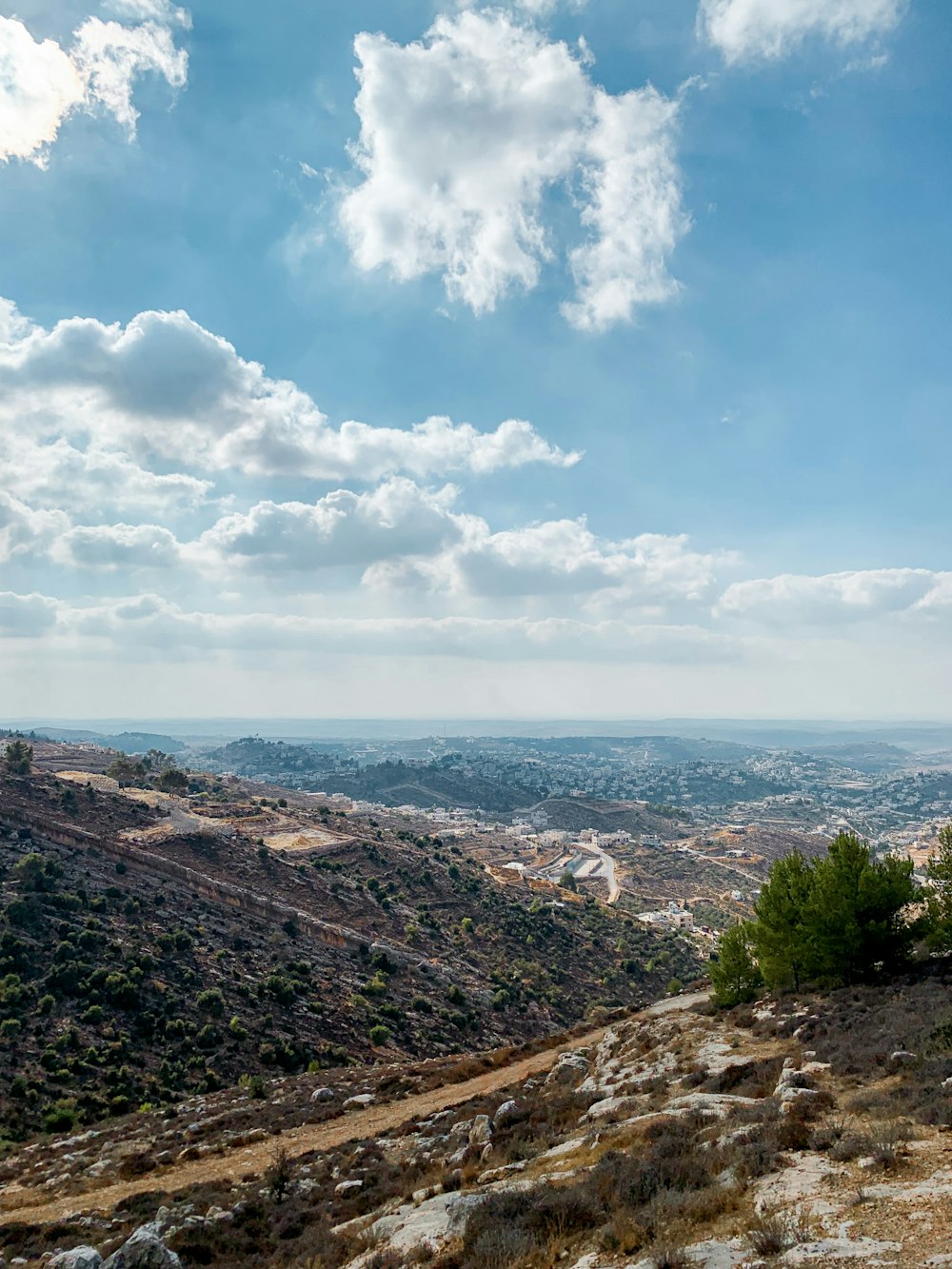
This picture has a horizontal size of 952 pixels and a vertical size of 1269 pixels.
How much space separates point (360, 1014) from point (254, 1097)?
1702 centimetres

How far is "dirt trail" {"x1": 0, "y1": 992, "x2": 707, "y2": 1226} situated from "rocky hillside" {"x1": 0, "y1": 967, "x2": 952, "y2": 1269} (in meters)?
0.12

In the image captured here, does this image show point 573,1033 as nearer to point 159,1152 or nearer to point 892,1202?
point 159,1152

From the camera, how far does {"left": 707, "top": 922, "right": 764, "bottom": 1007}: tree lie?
29.9m

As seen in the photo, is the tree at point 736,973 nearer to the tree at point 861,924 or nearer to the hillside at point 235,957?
the tree at point 861,924

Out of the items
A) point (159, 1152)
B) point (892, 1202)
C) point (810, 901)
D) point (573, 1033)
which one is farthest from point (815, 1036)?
point (159, 1152)

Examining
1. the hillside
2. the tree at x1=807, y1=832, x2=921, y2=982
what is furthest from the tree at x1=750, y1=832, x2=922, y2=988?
the hillside

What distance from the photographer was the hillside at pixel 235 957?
33.3 metres

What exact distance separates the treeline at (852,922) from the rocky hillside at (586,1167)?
89.9 inches

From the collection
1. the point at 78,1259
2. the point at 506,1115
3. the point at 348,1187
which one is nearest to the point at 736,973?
the point at 506,1115

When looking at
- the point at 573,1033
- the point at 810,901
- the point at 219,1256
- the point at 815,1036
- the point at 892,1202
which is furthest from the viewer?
the point at 573,1033

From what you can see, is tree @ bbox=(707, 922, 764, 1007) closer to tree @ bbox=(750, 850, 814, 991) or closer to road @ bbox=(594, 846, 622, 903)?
tree @ bbox=(750, 850, 814, 991)

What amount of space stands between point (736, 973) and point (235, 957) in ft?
114

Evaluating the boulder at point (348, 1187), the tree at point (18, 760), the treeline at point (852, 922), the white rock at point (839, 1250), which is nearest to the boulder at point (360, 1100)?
the boulder at point (348, 1187)

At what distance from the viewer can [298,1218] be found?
556 inches
